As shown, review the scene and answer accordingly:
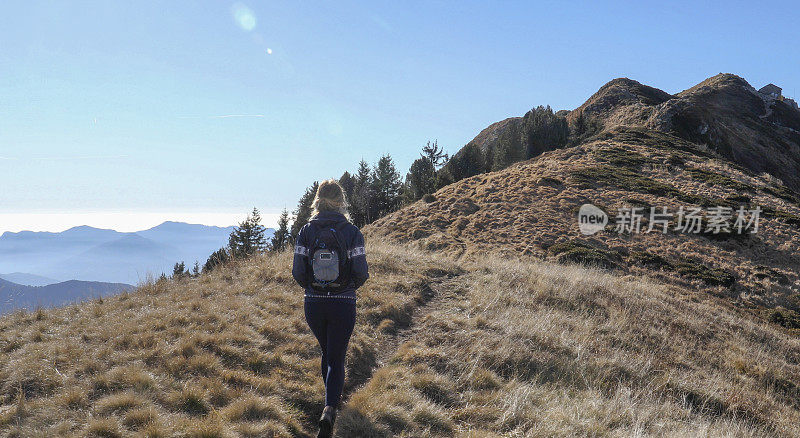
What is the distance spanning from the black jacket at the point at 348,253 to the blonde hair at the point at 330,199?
90 millimetres

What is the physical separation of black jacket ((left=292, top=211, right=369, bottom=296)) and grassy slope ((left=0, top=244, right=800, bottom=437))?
134cm

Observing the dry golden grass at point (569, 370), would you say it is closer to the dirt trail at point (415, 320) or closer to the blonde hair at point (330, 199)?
the dirt trail at point (415, 320)

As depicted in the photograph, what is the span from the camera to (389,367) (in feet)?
17.4

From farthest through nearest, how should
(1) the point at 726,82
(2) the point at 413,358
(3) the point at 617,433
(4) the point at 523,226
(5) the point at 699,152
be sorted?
(1) the point at 726,82, (5) the point at 699,152, (4) the point at 523,226, (2) the point at 413,358, (3) the point at 617,433

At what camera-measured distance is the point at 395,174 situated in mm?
49312

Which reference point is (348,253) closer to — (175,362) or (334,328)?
(334,328)

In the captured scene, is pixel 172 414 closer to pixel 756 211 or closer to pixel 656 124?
pixel 756 211

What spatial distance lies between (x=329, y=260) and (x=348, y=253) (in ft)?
0.67

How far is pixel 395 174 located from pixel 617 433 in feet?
151

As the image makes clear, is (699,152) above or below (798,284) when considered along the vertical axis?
above

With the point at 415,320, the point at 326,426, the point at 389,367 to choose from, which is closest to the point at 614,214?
the point at 415,320

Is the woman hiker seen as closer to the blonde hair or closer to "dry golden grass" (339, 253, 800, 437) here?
the blonde hair

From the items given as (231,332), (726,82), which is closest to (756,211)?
(231,332)

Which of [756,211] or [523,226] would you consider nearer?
[523,226]
